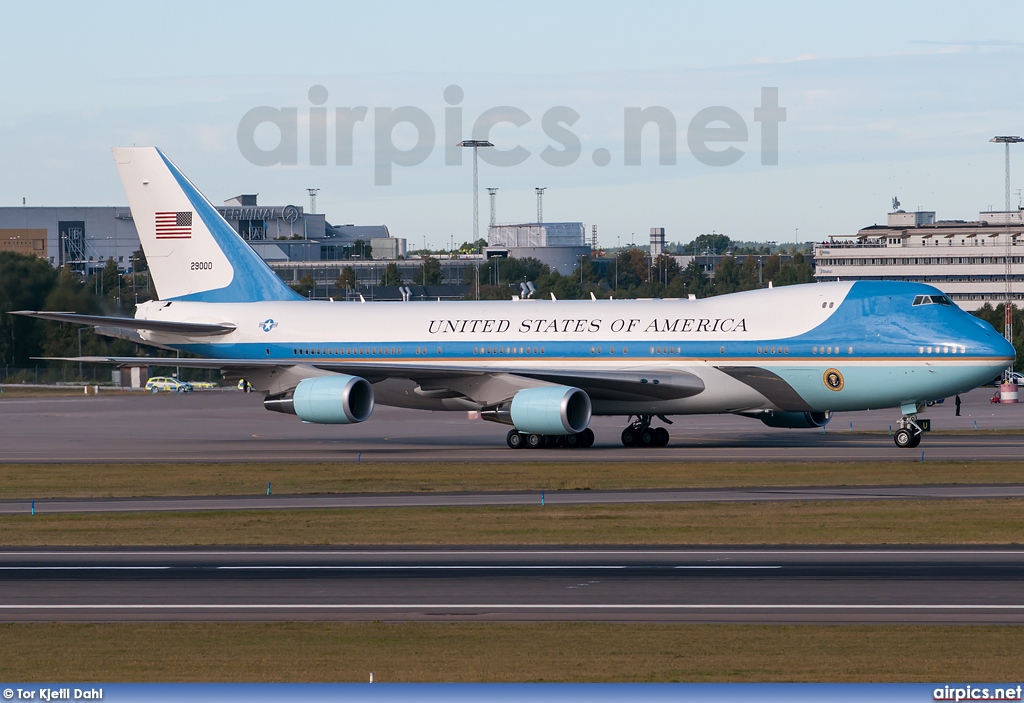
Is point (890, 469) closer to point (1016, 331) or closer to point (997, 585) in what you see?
point (997, 585)

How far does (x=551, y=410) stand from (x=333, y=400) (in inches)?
279

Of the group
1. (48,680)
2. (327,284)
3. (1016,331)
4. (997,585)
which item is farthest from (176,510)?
(327,284)

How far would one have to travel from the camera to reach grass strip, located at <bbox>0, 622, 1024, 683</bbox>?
585 inches

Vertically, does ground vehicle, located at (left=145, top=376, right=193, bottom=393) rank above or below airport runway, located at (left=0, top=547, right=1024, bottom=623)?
above

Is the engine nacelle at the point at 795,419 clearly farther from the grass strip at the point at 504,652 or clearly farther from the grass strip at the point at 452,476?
the grass strip at the point at 504,652

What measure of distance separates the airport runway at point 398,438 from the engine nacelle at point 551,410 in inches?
34.3

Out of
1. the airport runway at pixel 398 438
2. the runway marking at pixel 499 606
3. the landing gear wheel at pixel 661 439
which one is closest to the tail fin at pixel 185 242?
the airport runway at pixel 398 438

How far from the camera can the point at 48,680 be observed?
14.8 m

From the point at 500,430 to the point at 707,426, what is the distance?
29.1ft

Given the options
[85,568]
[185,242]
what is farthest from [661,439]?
[85,568]

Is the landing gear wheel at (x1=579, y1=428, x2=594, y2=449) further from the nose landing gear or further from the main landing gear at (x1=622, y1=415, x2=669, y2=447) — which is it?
the nose landing gear

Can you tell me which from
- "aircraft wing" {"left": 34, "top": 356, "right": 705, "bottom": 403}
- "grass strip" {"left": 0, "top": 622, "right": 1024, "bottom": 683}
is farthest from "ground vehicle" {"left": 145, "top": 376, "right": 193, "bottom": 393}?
"grass strip" {"left": 0, "top": 622, "right": 1024, "bottom": 683}

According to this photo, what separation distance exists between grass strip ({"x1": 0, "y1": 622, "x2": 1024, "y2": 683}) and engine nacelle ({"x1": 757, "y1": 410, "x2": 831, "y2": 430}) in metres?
30.3

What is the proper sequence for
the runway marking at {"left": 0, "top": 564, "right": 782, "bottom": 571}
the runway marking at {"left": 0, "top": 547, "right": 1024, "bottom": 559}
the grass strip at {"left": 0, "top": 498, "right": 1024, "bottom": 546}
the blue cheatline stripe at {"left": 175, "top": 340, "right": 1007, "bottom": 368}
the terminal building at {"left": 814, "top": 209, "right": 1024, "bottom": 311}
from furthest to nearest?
the terminal building at {"left": 814, "top": 209, "right": 1024, "bottom": 311} → the blue cheatline stripe at {"left": 175, "top": 340, "right": 1007, "bottom": 368} → the grass strip at {"left": 0, "top": 498, "right": 1024, "bottom": 546} → the runway marking at {"left": 0, "top": 547, "right": 1024, "bottom": 559} → the runway marking at {"left": 0, "top": 564, "right": 782, "bottom": 571}
